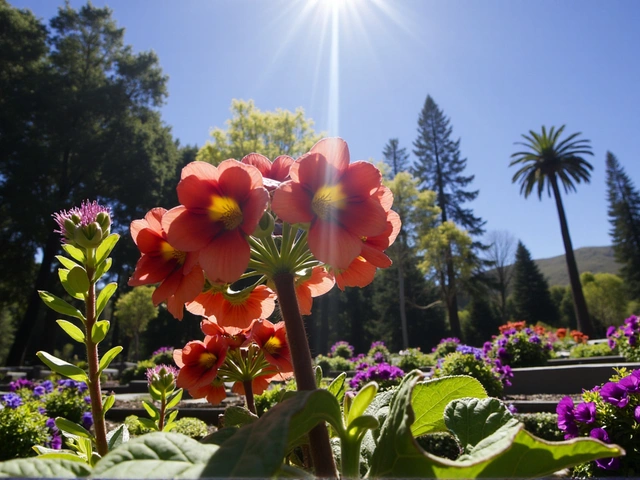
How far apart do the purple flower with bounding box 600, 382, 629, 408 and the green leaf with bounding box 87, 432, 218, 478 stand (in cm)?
393

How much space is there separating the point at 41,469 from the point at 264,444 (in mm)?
190

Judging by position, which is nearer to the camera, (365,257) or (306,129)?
(365,257)

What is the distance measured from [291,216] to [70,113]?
1040 inches

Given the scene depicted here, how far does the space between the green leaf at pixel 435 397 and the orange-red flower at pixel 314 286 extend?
0.87 ft

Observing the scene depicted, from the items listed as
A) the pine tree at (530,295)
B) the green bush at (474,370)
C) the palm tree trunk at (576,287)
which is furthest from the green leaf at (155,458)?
the pine tree at (530,295)

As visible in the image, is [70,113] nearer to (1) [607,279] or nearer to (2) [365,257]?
(2) [365,257]

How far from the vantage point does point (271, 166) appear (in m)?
0.79

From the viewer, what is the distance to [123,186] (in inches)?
899

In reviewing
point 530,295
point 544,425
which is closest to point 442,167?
point 530,295

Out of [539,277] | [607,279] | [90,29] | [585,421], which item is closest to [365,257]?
[585,421]

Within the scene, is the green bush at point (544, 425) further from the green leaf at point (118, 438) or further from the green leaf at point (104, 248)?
the green leaf at point (104, 248)

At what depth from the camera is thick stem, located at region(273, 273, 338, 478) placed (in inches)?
19.0

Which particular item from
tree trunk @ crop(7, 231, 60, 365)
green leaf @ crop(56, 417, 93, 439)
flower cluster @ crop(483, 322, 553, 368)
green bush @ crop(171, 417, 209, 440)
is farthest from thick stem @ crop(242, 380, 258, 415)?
tree trunk @ crop(7, 231, 60, 365)

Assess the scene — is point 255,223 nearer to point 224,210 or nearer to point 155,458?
point 224,210
